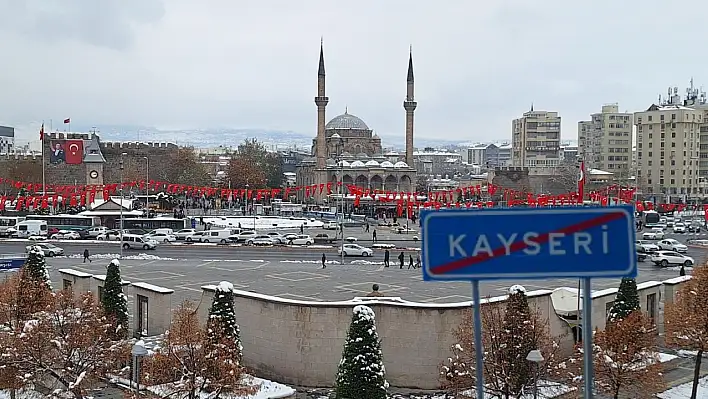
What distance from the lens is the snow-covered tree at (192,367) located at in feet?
44.0

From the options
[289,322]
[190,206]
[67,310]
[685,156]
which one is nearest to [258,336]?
[289,322]

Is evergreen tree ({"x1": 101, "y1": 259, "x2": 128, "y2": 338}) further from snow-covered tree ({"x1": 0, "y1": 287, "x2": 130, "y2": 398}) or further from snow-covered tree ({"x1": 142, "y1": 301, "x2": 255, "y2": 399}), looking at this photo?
snow-covered tree ({"x1": 142, "y1": 301, "x2": 255, "y2": 399})

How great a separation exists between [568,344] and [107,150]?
75122 millimetres

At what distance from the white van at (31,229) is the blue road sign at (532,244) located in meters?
46.7

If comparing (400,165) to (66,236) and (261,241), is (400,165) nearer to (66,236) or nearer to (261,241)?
(261,241)

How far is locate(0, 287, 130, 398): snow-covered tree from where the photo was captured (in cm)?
1407

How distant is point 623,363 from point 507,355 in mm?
2673

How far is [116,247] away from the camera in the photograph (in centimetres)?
4119

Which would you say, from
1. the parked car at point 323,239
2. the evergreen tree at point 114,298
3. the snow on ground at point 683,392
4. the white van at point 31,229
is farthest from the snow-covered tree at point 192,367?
the white van at point 31,229

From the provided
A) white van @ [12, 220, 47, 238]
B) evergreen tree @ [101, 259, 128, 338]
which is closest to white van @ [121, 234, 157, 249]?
white van @ [12, 220, 47, 238]

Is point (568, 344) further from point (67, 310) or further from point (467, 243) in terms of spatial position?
point (467, 243)

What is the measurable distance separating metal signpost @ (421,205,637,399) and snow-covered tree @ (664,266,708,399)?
43.6ft

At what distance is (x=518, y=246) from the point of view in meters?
4.04

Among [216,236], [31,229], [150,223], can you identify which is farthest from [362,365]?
[31,229]
